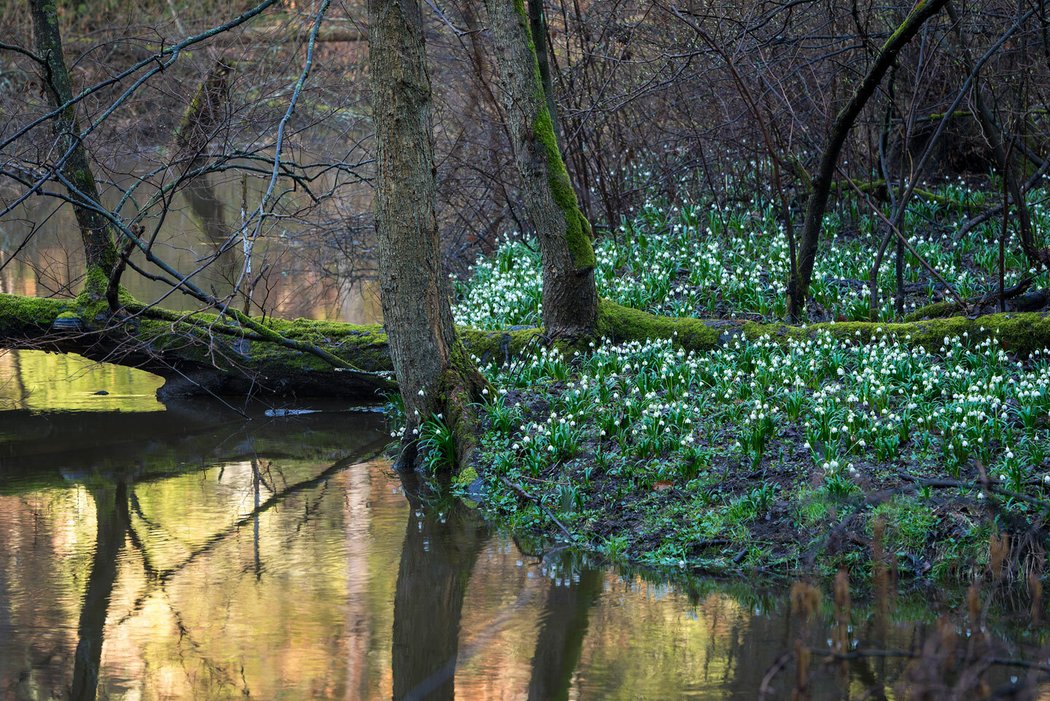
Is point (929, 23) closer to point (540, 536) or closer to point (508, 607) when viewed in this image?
point (540, 536)

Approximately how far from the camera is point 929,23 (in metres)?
11.3

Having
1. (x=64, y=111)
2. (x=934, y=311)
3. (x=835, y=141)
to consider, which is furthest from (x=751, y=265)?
(x=64, y=111)

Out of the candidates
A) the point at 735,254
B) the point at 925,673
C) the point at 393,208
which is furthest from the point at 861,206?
the point at 925,673

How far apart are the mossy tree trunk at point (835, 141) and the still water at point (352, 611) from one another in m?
4.90

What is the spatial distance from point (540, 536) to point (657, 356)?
274cm

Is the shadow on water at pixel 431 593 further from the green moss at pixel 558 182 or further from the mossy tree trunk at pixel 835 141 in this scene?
the mossy tree trunk at pixel 835 141

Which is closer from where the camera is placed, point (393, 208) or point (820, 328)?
point (393, 208)

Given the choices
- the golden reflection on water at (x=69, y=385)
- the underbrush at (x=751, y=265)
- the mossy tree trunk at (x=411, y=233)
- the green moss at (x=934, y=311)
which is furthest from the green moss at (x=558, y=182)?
the golden reflection on water at (x=69, y=385)

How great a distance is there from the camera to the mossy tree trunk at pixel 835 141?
28.8ft

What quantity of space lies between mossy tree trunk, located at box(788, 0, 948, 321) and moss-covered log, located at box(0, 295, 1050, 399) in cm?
109

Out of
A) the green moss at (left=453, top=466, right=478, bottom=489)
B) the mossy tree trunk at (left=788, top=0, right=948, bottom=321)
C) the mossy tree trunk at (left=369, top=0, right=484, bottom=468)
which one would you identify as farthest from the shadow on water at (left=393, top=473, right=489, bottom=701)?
the mossy tree trunk at (left=788, top=0, right=948, bottom=321)

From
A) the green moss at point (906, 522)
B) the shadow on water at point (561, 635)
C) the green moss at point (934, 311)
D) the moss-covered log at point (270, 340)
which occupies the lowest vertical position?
the shadow on water at point (561, 635)

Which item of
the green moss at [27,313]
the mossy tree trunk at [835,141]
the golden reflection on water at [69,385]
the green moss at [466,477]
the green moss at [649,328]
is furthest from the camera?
the golden reflection on water at [69,385]

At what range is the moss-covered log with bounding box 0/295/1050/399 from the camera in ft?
33.7
